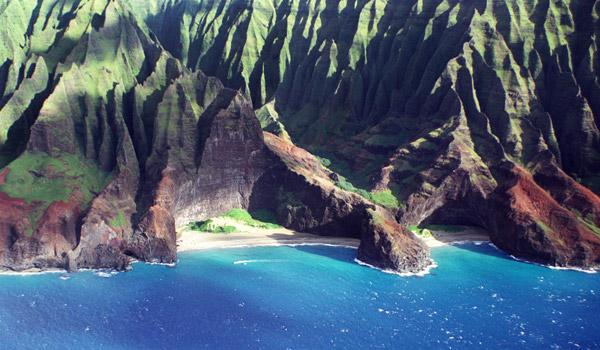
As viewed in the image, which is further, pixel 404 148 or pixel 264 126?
pixel 264 126

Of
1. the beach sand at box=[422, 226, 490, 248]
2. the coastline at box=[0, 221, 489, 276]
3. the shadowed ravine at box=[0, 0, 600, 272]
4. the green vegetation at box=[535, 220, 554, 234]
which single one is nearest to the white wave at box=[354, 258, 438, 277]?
the shadowed ravine at box=[0, 0, 600, 272]

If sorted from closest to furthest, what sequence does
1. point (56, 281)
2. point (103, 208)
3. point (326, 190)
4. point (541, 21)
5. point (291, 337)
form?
1. point (291, 337)
2. point (56, 281)
3. point (103, 208)
4. point (326, 190)
5. point (541, 21)

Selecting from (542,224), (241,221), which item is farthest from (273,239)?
Answer: (542,224)

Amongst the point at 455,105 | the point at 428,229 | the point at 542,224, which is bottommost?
the point at 428,229

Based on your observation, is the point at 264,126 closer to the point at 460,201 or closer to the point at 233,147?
the point at 233,147

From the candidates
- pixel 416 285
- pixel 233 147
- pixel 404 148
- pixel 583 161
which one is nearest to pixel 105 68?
pixel 233 147

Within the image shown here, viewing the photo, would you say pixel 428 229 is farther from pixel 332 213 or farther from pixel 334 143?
pixel 334 143

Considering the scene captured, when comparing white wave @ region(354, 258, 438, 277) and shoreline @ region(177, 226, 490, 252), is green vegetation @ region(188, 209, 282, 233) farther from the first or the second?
white wave @ region(354, 258, 438, 277)
